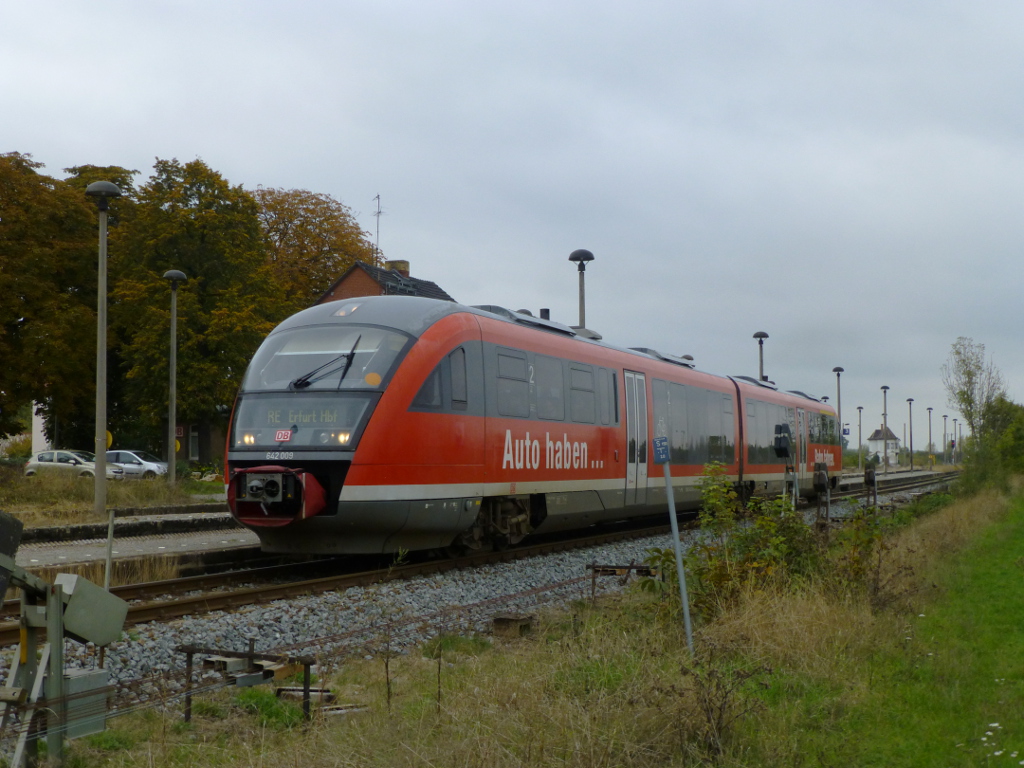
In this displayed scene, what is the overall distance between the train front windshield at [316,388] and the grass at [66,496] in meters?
8.58

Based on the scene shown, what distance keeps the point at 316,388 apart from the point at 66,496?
1378 centimetres

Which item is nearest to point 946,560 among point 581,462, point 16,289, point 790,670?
point 581,462

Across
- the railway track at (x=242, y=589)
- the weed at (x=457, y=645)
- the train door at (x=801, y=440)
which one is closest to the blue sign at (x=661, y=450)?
the weed at (x=457, y=645)

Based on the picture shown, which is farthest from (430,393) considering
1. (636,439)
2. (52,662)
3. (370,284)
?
(370,284)

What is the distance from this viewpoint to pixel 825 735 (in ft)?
19.2

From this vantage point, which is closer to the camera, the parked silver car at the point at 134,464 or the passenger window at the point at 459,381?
the passenger window at the point at 459,381

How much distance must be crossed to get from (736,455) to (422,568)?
12302mm

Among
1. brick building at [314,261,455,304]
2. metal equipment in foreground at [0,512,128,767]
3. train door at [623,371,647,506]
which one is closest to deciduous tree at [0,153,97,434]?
brick building at [314,261,455,304]

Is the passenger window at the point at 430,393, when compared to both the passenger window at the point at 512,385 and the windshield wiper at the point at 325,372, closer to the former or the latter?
the windshield wiper at the point at 325,372

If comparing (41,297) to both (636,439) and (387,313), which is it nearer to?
(636,439)

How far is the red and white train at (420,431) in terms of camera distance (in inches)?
451

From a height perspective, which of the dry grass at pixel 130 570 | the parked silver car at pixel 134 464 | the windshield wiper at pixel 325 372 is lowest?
the dry grass at pixel 130 570

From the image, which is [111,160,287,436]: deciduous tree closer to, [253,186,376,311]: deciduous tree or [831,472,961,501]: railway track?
[253,186,376,311]: deciduous tree

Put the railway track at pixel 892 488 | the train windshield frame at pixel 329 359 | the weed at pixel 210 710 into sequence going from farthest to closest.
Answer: the railway track at pixel 892 488
the train windshield frame at pixel 329 359
the weed at pixel 210 710
